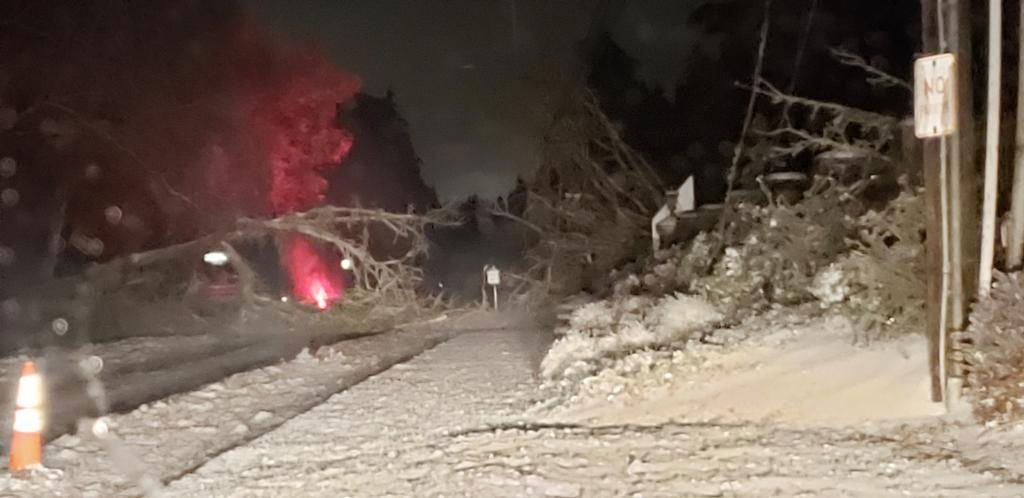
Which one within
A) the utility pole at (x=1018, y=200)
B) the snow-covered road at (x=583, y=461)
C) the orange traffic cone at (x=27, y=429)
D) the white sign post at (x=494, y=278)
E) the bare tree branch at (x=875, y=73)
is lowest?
the snow-covered road at (x=583, y=461)

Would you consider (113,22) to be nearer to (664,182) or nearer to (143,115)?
(143,115)

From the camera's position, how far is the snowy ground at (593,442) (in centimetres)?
721

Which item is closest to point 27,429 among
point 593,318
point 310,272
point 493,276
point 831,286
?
point 831,286

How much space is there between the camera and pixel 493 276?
95.7 feet

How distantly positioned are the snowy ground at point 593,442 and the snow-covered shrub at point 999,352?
0.19m

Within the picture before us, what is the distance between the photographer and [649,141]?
29656 mm

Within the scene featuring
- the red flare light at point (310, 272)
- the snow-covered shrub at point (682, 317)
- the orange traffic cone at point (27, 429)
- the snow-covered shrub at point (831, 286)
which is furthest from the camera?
the red flare light at point (310, 272)

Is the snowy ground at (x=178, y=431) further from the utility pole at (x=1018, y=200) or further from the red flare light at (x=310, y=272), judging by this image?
the red flare light at (x=310, y=272)

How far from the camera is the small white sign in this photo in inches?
1145

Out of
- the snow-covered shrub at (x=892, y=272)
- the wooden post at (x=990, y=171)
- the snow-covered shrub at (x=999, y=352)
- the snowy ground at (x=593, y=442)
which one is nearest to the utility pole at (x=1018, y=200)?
the wooden post at (x=990, y=171)

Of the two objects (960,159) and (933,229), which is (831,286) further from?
(960,159)

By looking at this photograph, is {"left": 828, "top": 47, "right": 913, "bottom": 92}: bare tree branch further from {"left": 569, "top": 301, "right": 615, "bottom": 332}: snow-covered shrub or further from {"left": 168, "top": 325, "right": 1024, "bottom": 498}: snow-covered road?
{"left": 168, "top": 325, "right": 1024, "bottom": 498}: snow-covered road

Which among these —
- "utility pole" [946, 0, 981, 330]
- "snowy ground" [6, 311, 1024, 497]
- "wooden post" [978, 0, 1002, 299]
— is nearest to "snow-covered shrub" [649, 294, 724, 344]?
"snowy ground" [6, 311, 1024, 497]

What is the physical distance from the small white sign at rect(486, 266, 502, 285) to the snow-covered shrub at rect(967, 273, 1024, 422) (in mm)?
20964
